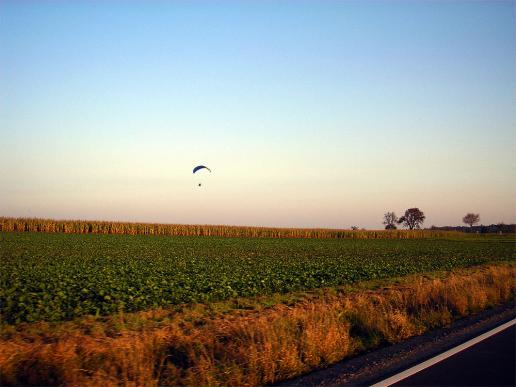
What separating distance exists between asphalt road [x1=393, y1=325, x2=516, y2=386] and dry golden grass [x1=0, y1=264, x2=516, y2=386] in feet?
5.46

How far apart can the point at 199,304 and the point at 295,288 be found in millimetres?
4897

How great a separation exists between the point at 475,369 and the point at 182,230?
70532 mm

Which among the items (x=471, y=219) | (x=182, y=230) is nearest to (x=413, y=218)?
(x=471, y=219)

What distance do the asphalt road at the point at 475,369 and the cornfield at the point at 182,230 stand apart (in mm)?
65130

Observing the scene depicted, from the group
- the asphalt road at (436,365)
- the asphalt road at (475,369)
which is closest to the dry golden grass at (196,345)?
the asphalt road at (436,365)

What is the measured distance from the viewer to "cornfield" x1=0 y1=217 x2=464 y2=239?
6438 centimetres

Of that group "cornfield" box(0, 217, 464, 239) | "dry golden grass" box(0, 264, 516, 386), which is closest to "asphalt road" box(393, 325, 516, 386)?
"dry golden grass" box(0, 264, 516, 386)

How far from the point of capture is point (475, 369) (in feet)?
22.2

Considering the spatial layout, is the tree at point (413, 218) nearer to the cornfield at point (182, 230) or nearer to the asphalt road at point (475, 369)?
the cornfield at point (182, 230)

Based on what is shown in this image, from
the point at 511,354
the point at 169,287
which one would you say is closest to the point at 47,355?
the point at 511,354

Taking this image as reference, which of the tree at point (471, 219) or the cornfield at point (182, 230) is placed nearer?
the cornfield at point (182, 230)

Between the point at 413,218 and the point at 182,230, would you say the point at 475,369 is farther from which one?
the point at 413,218

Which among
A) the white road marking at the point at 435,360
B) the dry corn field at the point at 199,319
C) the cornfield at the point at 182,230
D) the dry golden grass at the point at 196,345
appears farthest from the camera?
the cornfield at the point at 182,230

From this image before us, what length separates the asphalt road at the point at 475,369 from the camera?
6.27 metres
